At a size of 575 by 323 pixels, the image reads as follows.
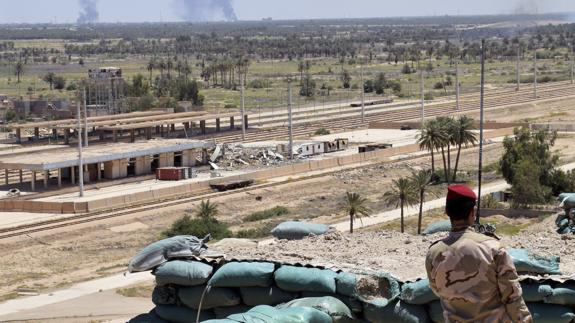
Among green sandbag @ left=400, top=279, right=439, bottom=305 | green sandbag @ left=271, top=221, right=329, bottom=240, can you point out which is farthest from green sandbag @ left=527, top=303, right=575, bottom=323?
green sandbag @ left=271, top=221, right=329, bottom=240

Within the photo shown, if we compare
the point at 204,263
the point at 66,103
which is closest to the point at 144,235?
the point at 204,263

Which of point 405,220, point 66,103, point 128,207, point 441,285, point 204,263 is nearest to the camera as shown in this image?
point 441,285

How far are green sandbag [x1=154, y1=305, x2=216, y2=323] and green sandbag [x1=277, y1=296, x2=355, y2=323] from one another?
1.63m

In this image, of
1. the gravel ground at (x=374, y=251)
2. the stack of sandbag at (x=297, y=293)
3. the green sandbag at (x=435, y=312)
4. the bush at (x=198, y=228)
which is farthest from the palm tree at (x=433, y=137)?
the green sandbag at (x=435, y=312)

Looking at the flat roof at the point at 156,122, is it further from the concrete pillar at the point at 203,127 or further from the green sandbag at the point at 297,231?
the green sandbag at the point at 297,231

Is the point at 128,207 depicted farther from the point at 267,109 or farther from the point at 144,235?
the point at 267,109

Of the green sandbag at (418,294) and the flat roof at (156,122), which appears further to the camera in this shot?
the flat roof at (156,122)

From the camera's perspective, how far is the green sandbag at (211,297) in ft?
43.9

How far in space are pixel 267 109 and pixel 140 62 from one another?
76.0 metres

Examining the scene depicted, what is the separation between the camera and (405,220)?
37875 mm

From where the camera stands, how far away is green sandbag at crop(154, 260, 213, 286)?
1366 centimetres

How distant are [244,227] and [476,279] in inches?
1284

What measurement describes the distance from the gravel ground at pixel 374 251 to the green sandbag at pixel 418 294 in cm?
68

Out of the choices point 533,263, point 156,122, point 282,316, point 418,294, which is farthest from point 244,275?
point 156,122
